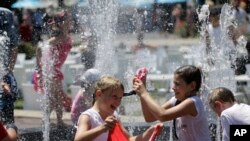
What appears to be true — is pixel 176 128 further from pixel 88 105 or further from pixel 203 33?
Answer: pixel 203 33

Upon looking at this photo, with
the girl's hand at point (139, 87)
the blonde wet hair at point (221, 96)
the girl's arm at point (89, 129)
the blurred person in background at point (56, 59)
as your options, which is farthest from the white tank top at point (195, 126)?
the blurred person in background at point (56, 59)

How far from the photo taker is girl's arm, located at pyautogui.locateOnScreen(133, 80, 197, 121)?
16.3 ft

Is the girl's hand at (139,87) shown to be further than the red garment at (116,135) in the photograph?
Yes

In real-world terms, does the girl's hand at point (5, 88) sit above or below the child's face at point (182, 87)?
below

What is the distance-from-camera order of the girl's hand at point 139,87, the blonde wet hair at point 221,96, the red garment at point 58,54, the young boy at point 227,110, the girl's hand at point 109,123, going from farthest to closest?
the red garment at point 58,54
the blonde wet hair at point 221,96
the young boy at point 227,110
the girl's hand at point 139,87
the girl's hand at point 109,123

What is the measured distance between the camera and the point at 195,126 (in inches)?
205

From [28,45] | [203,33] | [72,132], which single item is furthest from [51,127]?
[28,45]

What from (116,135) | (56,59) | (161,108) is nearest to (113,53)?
(56,59)

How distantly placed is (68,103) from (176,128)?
17.1ft

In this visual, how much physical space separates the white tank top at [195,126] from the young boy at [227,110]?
190 millimetres

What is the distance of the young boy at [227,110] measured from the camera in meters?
5.36

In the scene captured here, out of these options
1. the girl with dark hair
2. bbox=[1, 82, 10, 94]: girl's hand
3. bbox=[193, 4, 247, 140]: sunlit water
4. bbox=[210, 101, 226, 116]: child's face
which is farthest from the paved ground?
the girl with dark hair

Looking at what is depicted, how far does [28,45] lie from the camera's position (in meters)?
20.1

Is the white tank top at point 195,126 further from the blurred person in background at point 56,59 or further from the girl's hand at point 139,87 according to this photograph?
the blurred person in background at point 56,59
